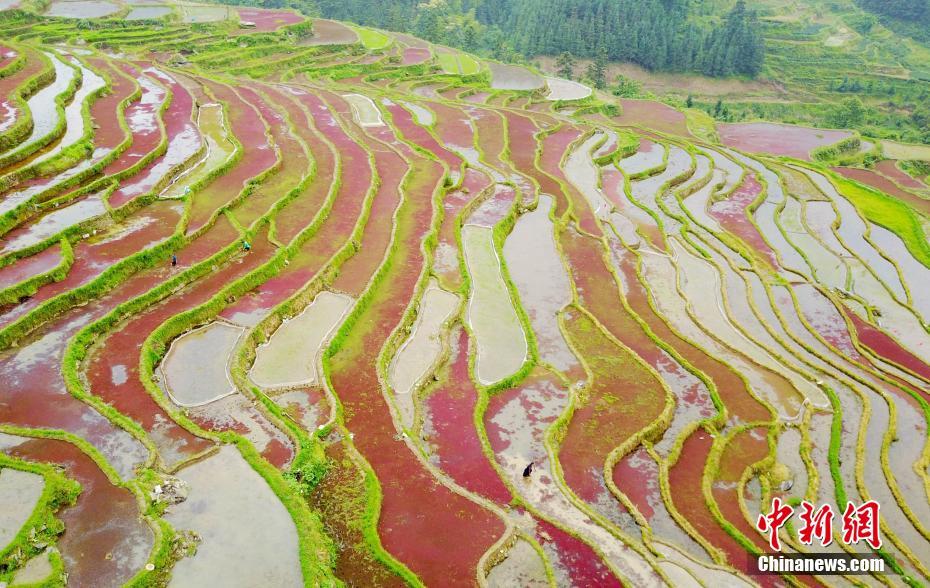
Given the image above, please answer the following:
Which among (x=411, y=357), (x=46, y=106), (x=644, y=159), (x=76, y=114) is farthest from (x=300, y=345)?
(x=644, y=159)

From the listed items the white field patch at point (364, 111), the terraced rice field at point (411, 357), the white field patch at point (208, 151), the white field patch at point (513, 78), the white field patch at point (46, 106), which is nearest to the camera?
the terraced rice field at point (411, 357)

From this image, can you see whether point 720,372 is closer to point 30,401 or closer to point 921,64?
point 30,401

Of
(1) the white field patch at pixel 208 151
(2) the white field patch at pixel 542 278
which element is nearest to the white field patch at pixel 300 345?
(2) the white field patch at pixel 542 278

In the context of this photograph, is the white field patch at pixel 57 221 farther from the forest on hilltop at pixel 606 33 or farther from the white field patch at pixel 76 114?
the forest on hilltop at pixel 606 33

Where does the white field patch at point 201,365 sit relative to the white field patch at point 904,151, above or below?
above

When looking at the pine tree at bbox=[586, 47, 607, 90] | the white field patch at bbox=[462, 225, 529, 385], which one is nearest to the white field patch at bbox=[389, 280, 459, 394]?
the white field patch at bbox=[462, 225, 529, 385]

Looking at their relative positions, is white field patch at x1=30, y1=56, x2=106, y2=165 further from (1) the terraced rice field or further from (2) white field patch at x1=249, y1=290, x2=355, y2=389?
(2) white field patch at x1=249, y1=290, x2=355, y2=389

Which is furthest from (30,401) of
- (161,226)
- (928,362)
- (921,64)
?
(921,64)
